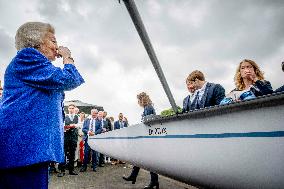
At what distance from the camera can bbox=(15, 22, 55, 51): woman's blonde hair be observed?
1.97 meters

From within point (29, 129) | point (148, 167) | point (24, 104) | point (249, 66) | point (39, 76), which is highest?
point (249, 66)

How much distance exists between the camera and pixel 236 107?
7.07ft

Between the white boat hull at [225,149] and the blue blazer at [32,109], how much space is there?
1.19m

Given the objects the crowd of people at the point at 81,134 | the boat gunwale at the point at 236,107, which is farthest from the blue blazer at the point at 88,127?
the boat gunwale at the point at 236,107

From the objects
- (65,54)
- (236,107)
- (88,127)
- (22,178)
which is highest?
(88,127)

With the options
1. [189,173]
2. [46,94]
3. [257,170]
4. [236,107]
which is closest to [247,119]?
[236,107]

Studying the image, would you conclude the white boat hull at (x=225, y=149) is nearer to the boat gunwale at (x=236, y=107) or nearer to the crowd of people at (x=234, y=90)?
the boat gunwale at (x=236, y=107)

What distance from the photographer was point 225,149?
2.35 meters

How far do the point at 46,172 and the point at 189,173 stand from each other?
5.11 ft

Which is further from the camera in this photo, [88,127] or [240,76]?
[88,127]

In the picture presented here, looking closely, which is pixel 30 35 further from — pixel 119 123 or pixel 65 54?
pixel 119 123

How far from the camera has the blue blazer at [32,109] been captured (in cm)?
167

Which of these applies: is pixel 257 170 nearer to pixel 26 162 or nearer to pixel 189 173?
pixel 189 173

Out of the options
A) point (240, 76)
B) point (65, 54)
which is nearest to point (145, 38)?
point (65, 54)
